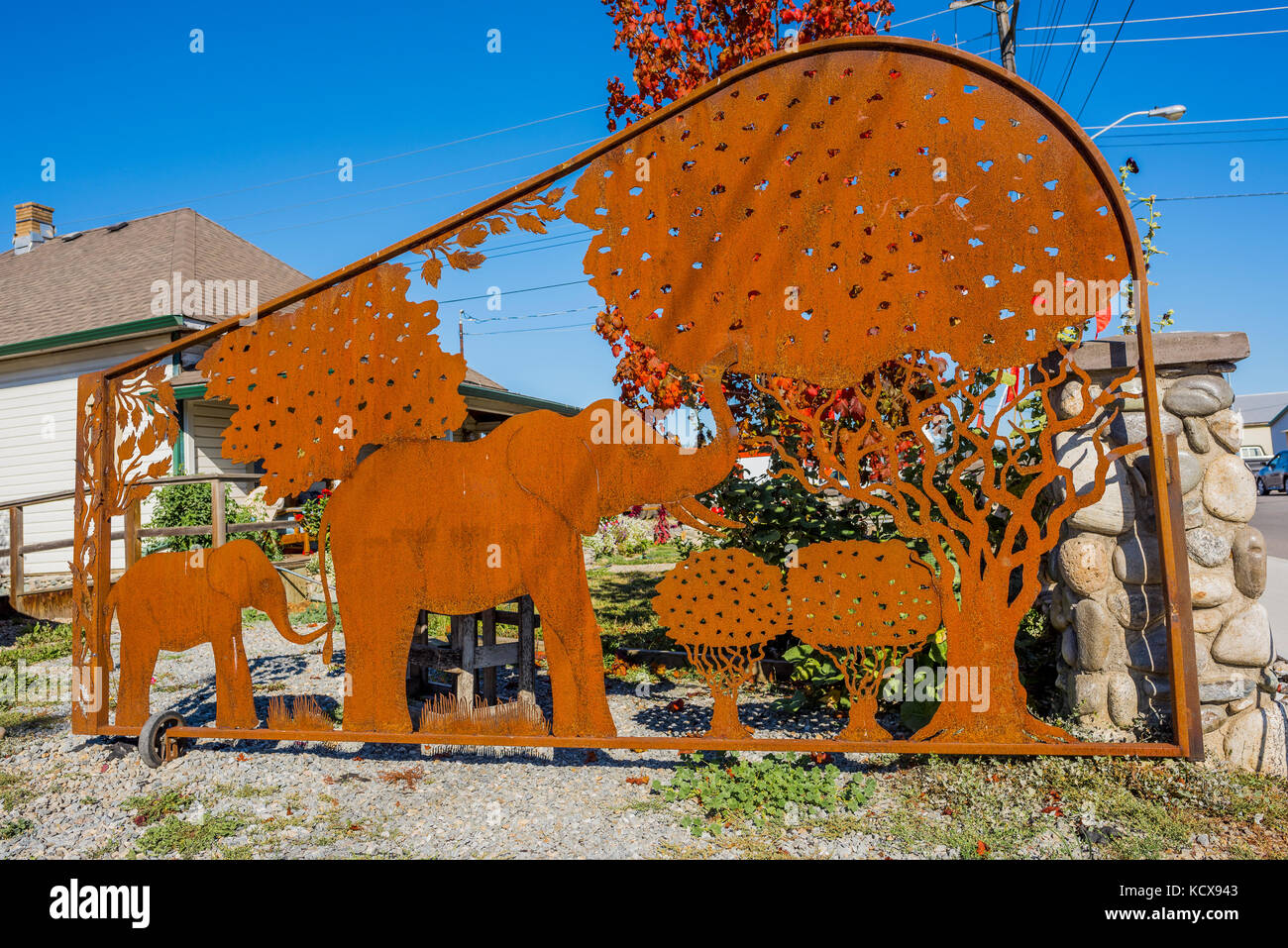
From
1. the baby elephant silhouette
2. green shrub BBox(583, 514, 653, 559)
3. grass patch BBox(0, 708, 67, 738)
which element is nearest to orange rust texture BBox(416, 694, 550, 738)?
the baby elephant silhouette

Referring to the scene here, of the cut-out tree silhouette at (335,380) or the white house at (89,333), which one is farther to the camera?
the white house at (89,333)

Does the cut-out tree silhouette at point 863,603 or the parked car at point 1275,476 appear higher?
the parked car at point 1275,476

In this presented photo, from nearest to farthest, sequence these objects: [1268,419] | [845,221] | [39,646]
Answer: [845,221]
[39,646]
[1268,419]

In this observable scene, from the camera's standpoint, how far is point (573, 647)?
11.8ft

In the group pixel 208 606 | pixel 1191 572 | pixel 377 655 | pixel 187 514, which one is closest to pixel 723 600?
pixel 377 655

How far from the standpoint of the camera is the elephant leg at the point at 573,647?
3584mm

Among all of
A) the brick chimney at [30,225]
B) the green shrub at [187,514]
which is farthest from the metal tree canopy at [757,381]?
the brick chimney at [30,225]

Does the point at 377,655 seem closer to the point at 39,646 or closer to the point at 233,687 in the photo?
the point at 233,687

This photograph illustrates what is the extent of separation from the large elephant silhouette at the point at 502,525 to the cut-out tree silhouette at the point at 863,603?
1.97 feet

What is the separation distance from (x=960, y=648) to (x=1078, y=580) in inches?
35.4

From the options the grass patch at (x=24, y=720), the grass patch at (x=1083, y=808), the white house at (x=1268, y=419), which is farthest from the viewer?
the white house at (x=1268, y=419)

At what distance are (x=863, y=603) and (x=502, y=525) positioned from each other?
1.79 m

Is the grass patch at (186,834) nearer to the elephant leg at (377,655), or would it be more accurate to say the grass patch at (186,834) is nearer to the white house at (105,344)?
the elephant leg at (377,655)

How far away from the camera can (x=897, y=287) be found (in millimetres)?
3412
